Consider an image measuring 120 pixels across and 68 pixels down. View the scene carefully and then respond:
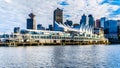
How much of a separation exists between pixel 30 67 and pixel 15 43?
144269 millimetres

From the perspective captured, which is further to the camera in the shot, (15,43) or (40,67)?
(15,43)

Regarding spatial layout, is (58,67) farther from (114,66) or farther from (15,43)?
(15,43)

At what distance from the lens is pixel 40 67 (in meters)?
51.6

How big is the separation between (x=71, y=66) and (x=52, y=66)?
275 centimetres

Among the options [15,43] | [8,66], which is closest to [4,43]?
[15,43]

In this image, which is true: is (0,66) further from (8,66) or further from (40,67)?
(40,67)

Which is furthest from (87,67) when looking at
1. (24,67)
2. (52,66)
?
(24,67)

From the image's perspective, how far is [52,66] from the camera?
173ft

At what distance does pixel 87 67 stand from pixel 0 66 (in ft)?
40.7

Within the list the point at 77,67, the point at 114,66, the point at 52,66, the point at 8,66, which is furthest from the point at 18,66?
the point at 114,66

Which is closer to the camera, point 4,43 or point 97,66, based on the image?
point 97,66

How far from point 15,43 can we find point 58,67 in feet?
475

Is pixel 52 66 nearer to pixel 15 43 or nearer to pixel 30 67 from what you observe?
pixel 30 67

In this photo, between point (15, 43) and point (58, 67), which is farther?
point (15, 43)
